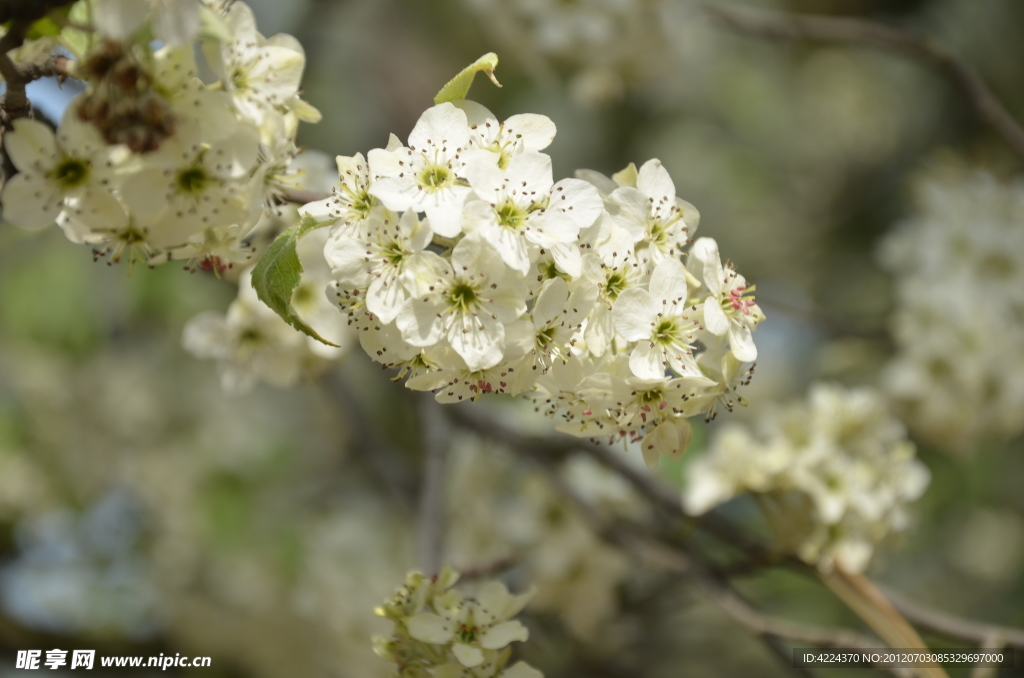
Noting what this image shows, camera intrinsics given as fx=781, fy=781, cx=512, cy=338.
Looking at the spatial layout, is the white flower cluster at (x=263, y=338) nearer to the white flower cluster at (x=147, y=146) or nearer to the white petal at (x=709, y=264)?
the white flower cluster at (x=147, y=146)

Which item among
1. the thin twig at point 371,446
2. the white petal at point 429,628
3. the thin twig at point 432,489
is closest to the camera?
the white petal at point 429,628

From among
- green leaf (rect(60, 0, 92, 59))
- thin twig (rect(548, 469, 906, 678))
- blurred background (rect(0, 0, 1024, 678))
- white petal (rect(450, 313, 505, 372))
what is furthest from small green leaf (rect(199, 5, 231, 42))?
thin twig (rect(548, 469, 906, 678))

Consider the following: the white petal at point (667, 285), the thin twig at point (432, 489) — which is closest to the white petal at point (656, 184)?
the white petal at point (667, 285)

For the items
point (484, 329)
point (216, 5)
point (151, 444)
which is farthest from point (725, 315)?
point (151, 444)

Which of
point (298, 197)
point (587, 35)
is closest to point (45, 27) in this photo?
point (298, 197)

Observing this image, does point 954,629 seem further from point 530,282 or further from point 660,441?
point 530,282

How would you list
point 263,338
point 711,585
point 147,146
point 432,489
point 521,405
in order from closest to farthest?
1. point 147,146
2. point 263,338
3. point 711,585
4. point 432,489
5. point 521,405

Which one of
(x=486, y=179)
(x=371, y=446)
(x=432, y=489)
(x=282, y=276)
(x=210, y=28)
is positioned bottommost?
(x=371, y=446)

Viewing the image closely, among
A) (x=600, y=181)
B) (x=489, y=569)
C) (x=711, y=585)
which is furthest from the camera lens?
(x=711, y=585)
